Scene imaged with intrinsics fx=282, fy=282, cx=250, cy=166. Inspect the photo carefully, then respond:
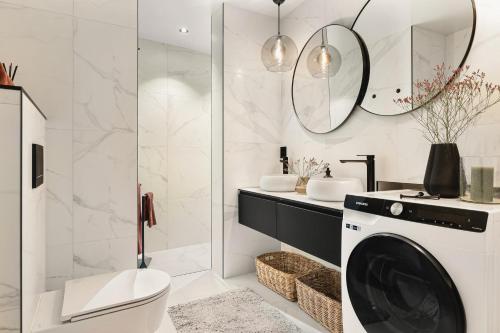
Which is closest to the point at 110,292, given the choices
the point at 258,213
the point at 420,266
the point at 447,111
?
the point at 258,213

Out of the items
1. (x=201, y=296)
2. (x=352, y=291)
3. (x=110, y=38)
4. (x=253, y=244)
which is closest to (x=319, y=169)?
(x=253, y=244)

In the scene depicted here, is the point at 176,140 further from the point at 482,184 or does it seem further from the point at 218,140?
the point at 482,184

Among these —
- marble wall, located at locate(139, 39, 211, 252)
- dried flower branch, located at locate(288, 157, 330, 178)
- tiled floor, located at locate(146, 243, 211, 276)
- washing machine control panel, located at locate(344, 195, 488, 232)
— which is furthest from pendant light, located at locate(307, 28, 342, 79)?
tiled floor, located at locate(146, 243, 211, 276)

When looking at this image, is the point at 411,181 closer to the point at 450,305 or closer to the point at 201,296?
the point at 450,305

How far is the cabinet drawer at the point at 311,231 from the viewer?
1.62 metres

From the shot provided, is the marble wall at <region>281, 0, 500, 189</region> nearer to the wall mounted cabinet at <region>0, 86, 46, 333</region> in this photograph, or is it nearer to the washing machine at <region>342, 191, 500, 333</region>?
the washing machine at <region>342, 191, 500, 333</region>

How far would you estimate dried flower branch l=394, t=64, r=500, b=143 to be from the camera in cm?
141

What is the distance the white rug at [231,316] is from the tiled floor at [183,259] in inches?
30.0

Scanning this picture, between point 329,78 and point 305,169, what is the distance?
827mm

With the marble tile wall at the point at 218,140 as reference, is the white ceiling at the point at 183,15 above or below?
above

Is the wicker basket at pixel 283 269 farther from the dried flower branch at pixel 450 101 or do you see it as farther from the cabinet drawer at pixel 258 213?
the dried flower branch at pixel 450 101

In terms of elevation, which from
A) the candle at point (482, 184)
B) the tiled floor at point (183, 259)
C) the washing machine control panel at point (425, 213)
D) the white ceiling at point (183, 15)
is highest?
the white ceiling at point (183, 15)

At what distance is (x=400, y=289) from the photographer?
3.94 ft

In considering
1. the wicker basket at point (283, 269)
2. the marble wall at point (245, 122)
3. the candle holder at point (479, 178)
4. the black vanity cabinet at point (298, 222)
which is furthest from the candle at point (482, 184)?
the marble wall at point (245, 122)
